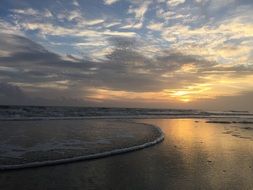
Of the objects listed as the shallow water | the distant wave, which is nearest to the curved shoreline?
the shallow water

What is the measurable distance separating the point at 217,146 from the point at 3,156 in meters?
11.4

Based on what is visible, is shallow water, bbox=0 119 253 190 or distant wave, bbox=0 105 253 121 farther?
distant wave, bbox=0 105 253 121

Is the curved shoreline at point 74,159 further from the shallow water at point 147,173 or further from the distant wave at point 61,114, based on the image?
the distant wave at point 61,114

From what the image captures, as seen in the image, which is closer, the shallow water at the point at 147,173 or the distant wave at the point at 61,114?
the shallow water at the point at 147,173

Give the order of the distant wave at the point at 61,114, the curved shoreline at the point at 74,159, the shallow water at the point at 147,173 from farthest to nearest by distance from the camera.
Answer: the distant wave at the point at 61,114
the curved shoreline at the point at 74,159
the shallow water at the point at 147,173

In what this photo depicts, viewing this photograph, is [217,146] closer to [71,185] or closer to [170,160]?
[170,160]

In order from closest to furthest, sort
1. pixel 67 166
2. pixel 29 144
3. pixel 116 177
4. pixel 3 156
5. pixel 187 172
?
pixel 116 177 < pixel 187 172 < pixel 67 166 < pixel 3 156 < pixel 29 144

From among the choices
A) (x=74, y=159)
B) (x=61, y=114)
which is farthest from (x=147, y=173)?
(x=61, y=114)

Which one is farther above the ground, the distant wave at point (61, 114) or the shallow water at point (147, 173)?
the distant wave at point (61, 114)

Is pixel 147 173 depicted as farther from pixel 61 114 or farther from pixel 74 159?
pixel 61 114

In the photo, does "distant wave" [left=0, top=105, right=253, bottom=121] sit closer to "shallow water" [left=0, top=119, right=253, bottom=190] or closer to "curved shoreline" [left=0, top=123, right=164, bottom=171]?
"curved shoreline" [left=0, top=123, right=164, bottom=171]

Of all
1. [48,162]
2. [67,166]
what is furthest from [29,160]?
[67,166]

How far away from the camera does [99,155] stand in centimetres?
1450

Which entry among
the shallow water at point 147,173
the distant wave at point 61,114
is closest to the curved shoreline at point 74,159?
the shallow water at point 147,173
